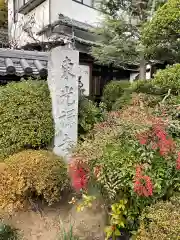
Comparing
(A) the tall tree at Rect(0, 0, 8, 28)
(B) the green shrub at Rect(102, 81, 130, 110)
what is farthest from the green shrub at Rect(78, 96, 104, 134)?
(A) the tall tree at Rect(0, 0, 8, 28)

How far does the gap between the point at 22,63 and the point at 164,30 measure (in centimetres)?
357

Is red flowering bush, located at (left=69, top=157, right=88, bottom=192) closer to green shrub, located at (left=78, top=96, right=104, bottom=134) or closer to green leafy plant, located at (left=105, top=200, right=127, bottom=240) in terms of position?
green leafy plant, located at (left=105, top=200, right=127, bottom=240)

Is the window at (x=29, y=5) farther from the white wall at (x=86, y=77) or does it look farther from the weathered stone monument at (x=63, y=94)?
the weathered stone monument at (x=63, y=94)

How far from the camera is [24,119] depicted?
18.1 ft

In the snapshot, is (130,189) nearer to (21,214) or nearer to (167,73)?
(21,214)

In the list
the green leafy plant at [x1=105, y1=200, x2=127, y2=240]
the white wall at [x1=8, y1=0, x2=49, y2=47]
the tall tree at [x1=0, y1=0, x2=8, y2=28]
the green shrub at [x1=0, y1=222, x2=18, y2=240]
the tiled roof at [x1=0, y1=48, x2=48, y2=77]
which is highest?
the tall tree at [x1=0, y1=0, x2=8, y2=28]

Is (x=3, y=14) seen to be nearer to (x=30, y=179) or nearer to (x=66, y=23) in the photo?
(x=66, y=23)

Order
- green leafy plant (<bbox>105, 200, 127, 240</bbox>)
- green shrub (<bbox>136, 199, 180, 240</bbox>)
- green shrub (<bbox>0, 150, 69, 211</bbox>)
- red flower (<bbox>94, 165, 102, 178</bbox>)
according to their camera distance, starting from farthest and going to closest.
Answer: green shrub (<bbox>0, 150, 69, 211</bbox>), green leafy plant (<bbox>105, 200, 127, 240</bbox>), red flower (<bbox>94, 165, 102, 178</bbox>), green shrub (<bbox>136, 199, 180, 240</bbox>)

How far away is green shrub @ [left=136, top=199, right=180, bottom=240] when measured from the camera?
3.06 m

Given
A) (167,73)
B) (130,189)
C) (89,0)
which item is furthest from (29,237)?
(89,0)

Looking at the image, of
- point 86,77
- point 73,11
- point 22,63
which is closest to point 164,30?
point 22,63

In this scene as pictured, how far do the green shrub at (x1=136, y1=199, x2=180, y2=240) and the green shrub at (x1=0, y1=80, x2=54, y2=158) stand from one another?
2.85 metres

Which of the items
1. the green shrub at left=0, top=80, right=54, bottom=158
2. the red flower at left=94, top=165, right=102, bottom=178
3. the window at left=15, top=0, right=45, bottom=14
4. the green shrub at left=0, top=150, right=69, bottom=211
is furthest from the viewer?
the window at left=15, top=0, right=45, bottom=14

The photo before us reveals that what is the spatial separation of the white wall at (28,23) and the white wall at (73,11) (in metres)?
0.45
